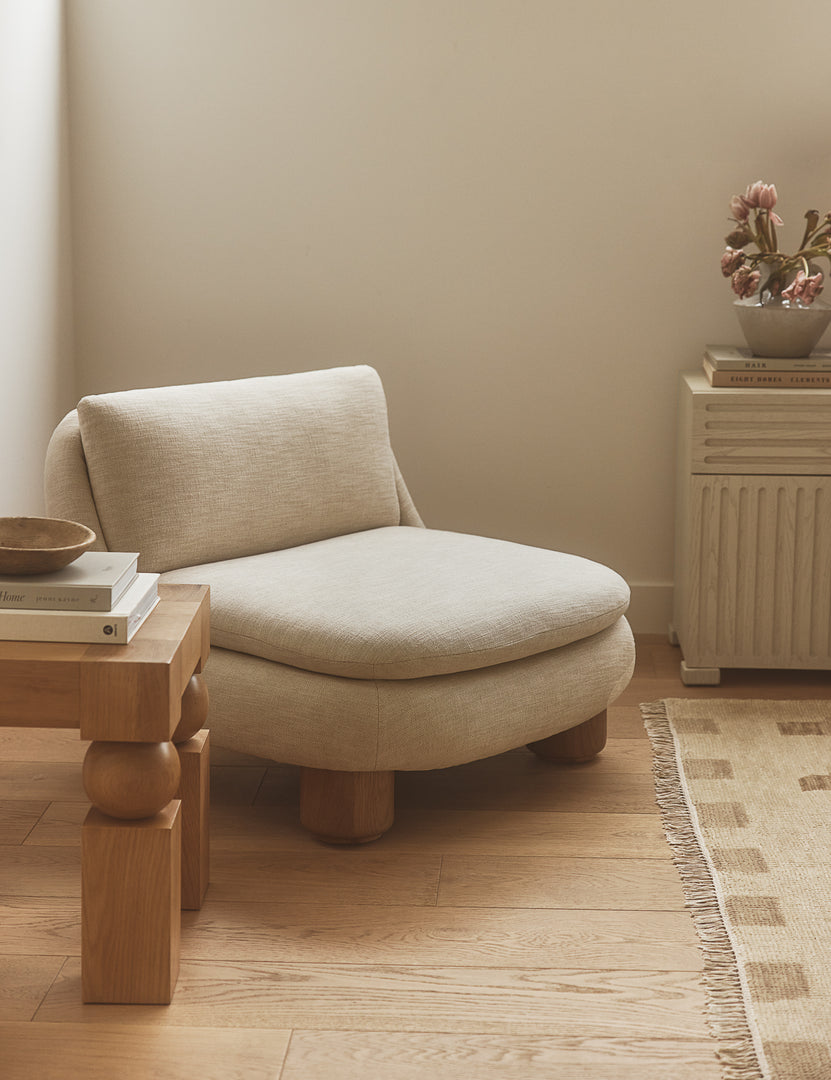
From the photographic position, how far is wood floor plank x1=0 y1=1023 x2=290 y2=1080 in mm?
1516

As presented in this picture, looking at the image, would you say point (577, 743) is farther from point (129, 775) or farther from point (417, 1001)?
point (129, 775)

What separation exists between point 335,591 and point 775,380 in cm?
121

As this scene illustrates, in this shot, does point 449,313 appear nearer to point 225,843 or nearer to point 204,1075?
point 225,843

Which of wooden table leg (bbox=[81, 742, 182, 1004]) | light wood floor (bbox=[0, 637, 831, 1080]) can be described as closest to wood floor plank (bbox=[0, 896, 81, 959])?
light wood floor (bbox=[0, 637, 831, 1080])

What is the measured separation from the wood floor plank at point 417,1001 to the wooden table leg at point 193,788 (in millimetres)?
151

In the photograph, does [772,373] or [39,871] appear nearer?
[39,871]

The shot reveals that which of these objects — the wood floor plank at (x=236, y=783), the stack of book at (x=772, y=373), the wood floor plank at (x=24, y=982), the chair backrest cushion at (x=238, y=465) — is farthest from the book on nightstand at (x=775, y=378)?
the wood floor plank at (x=24, y=982)

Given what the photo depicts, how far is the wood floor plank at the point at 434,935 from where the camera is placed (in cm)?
178

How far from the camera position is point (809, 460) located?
9.25ft

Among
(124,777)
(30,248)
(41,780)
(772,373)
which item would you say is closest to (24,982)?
(124,777)

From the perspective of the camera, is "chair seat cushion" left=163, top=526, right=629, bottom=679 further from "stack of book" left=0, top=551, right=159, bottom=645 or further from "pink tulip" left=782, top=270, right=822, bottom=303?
"pink tulip" left=782, top=270, right=822, bottom=303

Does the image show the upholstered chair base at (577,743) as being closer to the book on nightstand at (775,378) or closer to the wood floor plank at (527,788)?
the wood floor plank at (527,788)

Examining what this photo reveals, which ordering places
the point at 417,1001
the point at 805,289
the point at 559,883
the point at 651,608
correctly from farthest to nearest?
the point at 651,608, the point at 805,289, the point at 559,883, the point at 417,1001

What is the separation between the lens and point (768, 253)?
286 cm
